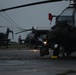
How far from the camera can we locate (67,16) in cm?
1748

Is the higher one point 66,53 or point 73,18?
point 73,18

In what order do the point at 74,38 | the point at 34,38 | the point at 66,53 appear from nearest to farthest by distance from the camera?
the point at 74,38 → the point at 66,53 → the point at 34,38

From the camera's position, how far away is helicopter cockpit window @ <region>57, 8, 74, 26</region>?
17.2m

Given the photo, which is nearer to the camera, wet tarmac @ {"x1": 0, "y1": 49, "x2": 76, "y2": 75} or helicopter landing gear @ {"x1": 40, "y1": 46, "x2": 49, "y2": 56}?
wet tarmac @ {"x1": 0, "y1": 49, "x2": 76, "y2": 75}

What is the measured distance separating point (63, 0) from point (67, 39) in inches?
105

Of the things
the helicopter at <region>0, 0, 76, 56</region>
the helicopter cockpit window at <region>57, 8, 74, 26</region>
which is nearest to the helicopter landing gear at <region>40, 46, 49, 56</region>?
the helicopter at <region>0, 0, 76, 56</region>

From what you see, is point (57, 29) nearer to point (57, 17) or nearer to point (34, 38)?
point (57, 17)

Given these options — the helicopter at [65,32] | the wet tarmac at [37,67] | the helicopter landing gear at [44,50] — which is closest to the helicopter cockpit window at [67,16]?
the helicopter at [65,32]

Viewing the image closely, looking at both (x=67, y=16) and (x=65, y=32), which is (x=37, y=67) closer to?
(x=65, y=32)

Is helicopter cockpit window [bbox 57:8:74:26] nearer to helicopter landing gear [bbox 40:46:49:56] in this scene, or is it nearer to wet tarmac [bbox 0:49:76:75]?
helicopter landing gear [bbox 40:46:49:56]

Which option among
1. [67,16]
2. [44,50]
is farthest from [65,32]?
[44,50]

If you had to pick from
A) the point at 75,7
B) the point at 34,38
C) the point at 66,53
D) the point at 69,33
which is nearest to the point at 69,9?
the point at 75,7

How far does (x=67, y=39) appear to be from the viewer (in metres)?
17.1

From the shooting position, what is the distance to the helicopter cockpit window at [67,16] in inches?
676
